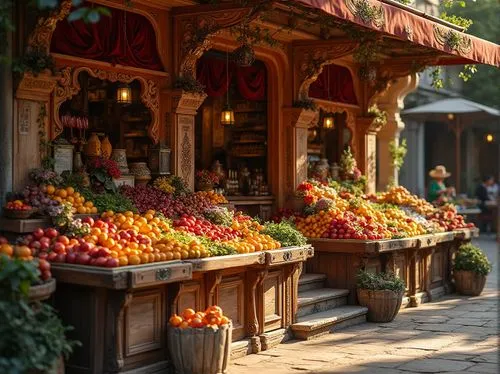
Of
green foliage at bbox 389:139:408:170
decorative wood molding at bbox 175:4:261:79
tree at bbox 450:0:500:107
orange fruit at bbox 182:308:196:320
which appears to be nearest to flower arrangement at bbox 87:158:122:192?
decorative wood molding at bbox 175:4:261:79

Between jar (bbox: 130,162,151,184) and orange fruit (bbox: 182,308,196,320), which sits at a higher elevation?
jar (bbox: 130,162,151,184)

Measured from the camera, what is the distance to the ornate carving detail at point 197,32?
10305 mm

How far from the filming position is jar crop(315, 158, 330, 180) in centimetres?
1488

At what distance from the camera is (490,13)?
32.6 meters

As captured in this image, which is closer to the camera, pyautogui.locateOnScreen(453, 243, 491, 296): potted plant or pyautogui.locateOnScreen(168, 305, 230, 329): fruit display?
pyautogui.locateOnScreen(168, 305, 230, 329): fruit display

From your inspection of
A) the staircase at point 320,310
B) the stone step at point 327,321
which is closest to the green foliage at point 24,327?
the stone step at point 327,321

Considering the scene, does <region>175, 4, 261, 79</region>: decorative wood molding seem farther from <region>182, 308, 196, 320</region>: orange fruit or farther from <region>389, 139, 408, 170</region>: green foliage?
<region>389, 139, 408, 170</region>: green foliage

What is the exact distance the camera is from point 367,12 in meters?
A: 10.5

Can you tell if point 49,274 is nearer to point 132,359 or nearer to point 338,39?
point 132,359

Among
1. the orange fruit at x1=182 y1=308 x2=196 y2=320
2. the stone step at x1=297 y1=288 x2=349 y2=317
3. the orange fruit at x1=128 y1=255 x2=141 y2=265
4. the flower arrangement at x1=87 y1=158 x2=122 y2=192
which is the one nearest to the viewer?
the orange fruit at x1=128 y1=255 x2=141 y2=265

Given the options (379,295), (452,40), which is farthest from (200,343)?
(452,40)

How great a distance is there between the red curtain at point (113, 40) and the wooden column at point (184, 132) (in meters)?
0.53

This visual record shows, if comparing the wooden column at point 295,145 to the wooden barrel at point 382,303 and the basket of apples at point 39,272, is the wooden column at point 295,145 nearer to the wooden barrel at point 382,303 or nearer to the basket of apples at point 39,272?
the wooden barrel at point 382,303

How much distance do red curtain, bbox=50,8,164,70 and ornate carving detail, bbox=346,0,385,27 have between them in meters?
2.50
